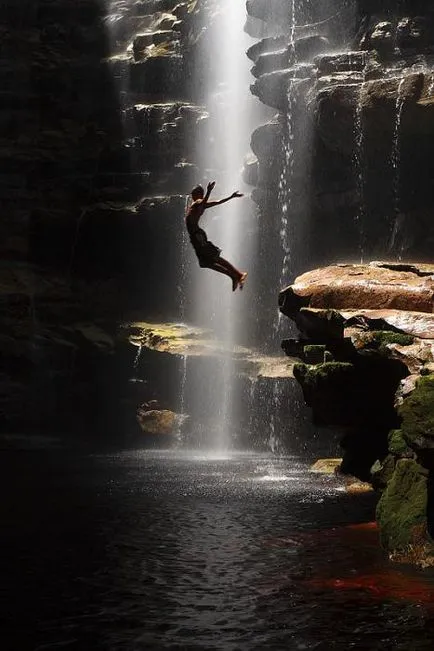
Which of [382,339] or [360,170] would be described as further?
[360,170]

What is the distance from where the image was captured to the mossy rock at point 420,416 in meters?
13.0

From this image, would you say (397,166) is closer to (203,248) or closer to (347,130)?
(347,130)

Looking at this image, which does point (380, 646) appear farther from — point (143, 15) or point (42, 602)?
point (143, 15)

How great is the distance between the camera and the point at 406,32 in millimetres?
39594

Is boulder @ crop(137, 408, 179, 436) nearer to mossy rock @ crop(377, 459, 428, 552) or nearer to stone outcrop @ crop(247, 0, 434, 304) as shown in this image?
stone outcrop @ crop(247, 0, 434, 304)

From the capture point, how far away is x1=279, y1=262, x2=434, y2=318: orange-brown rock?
20.1m

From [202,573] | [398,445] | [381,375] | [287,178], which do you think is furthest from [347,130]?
[202,573]

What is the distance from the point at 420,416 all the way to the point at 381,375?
24.6 feet

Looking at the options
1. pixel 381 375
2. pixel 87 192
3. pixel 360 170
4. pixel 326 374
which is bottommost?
pixel 326 374

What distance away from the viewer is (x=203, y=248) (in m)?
17.4

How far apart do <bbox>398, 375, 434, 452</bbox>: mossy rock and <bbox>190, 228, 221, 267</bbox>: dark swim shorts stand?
18.9 feet

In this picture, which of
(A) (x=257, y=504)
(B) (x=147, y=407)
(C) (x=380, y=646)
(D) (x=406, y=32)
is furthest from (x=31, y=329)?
(C) (x=380, y=646)

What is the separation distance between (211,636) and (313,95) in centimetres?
3575

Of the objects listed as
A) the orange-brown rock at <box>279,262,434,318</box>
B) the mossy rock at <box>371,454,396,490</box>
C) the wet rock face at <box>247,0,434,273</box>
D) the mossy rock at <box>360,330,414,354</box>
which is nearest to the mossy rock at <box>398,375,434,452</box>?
the mossy rock at <box>371,454,396,490</box>
